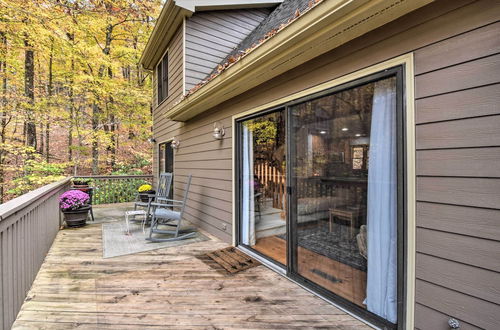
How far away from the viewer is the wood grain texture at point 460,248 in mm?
1337

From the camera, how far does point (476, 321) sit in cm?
138

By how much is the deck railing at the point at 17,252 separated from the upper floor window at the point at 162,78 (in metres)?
4.43

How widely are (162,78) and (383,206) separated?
6505 millimetres

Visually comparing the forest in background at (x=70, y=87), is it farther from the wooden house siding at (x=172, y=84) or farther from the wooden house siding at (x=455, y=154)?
the wooden house siding at (x=455, y=154)

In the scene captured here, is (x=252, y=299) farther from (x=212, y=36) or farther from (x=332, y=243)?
(x=212, y=36)

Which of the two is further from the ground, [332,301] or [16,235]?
[16,235]

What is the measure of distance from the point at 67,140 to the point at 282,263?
12.2m

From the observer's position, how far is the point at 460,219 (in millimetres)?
1450

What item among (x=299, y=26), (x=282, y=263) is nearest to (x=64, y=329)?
(x=282, y=263)

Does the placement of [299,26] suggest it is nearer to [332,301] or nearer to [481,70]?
[481,70]

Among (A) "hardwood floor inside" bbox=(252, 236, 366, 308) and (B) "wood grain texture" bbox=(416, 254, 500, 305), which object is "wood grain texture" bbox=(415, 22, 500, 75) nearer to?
(B) "wood grain texture" bbox=(416, 254, 500, 305)

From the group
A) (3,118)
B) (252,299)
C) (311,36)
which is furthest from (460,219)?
(3,118)

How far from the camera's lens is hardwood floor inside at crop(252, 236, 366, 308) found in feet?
6.73

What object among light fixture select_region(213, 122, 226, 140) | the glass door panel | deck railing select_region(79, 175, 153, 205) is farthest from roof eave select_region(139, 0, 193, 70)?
the glass door panel
